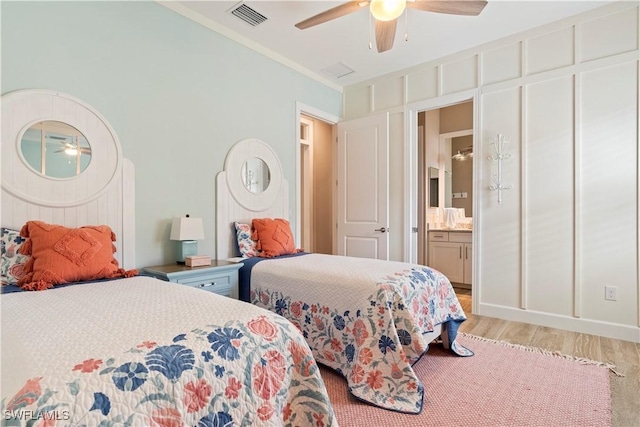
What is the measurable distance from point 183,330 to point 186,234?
5.25 feet

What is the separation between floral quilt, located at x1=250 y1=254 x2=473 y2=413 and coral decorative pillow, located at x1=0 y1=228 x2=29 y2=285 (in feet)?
4.58

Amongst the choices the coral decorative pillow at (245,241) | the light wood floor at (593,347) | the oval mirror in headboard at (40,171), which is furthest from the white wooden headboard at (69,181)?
the light wood floor at (593,347)

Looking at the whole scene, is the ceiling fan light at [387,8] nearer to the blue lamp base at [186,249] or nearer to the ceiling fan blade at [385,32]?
the ceiling fan blade at [385,32]

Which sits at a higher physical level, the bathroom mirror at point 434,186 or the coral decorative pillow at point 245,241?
the bathroom mirror at point 434,186

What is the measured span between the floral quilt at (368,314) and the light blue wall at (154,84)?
101cm

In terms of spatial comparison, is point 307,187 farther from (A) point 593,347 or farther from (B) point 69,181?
(A) point 593,347

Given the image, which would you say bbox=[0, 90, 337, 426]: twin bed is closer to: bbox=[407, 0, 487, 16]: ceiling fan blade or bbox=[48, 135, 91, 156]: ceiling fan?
bbox=[48, 135, 91, 156]: ceiling fan

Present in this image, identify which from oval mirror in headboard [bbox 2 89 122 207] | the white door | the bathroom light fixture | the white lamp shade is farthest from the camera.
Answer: the bathroom light fixture

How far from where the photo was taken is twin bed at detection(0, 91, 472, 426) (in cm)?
88

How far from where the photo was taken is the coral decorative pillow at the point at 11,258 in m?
1.81

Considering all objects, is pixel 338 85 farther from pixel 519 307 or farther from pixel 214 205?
pixel 519 307

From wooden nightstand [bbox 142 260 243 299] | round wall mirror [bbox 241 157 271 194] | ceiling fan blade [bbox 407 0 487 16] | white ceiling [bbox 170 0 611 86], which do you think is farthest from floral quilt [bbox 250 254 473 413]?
white ceiling [bbox 170 0 611 86]

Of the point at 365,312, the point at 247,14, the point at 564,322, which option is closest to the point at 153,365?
the point at 365,312

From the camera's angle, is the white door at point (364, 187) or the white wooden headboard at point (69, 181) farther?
the white door at point (364, 187)
